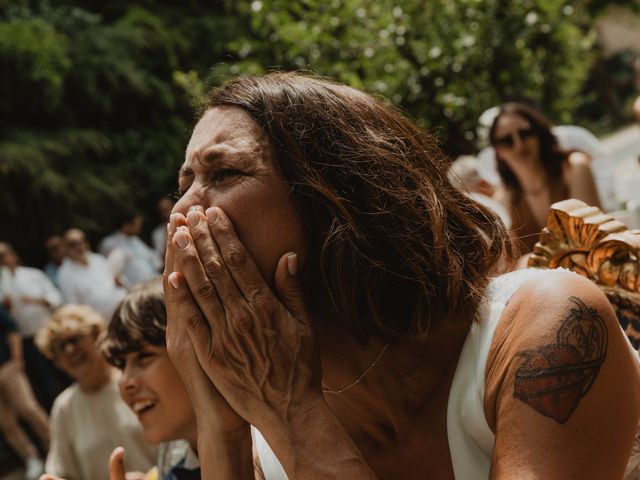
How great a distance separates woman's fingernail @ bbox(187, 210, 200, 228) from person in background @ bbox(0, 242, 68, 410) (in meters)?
6.48

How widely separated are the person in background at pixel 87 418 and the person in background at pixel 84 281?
3.36 meters

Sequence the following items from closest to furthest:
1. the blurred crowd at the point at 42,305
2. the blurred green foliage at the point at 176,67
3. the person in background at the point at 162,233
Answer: the blurred green foliage at the point at 176,67 < the blurred crowd at the point at 42,305 < the person in background at the point at 162,233

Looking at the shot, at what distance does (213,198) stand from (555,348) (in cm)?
72

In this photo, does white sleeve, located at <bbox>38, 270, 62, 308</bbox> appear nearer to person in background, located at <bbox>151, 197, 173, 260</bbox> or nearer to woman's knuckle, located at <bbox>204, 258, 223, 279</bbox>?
person in background, located at <bbox>151, 197, 173, 260</bbox>

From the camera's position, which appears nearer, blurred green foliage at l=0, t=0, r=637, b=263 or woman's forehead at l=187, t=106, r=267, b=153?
woman's forehead at l=187, t=106, r=267, b=153

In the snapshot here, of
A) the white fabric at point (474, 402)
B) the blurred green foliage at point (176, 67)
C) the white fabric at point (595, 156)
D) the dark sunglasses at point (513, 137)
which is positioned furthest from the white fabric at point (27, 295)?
the white fabric at point (474, 402)

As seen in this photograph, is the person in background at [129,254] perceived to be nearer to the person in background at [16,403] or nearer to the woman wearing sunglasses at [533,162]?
the person in background at [16,403]

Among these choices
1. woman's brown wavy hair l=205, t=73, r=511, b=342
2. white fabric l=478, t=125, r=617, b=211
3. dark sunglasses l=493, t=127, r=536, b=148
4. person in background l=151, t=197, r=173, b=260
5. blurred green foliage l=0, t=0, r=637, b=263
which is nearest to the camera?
woman's brown wavy hair l=205, t=73, r=511, b=342

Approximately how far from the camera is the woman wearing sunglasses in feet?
14.4

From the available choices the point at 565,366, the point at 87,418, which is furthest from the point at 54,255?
the point at 565,366

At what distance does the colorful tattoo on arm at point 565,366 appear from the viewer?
1354mm

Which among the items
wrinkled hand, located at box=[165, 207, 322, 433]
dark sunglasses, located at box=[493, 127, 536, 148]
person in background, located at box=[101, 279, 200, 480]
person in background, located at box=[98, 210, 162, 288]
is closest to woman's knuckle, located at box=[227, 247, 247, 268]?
wrinkled hand, located at box=[165, 207, 322, 433]

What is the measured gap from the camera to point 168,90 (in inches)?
534

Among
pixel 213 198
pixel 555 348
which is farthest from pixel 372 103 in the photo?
pixel 555 348
